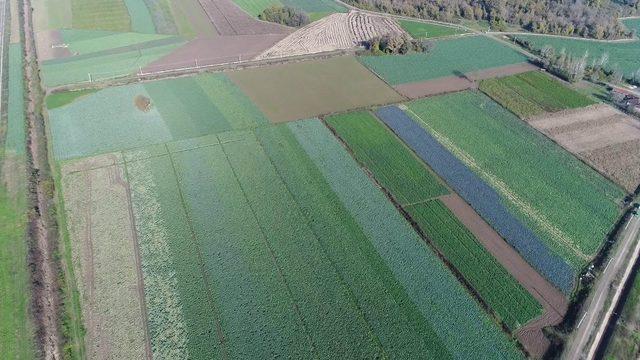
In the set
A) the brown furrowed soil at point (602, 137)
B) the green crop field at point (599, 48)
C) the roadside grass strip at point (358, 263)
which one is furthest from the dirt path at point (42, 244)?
the green crop field at point (599, 48)

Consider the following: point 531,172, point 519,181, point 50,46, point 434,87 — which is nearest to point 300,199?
point 519,181

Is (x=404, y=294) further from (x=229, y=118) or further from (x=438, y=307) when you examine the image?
(x=229, y=118)

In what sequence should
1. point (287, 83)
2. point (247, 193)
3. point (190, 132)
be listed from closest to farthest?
point (247, 193), point (190, 132), point (287, 83)

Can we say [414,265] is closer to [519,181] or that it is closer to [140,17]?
[519,181]

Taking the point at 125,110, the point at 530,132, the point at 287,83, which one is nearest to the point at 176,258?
the point at 125,110

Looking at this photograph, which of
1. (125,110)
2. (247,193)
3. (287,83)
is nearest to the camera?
(247,193)

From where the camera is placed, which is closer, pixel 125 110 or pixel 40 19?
pixel 125 110

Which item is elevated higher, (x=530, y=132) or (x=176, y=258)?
(x=530, y=132)
